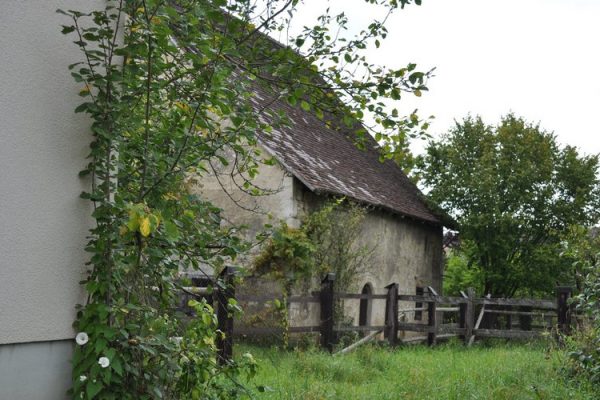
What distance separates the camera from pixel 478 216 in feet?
74.3

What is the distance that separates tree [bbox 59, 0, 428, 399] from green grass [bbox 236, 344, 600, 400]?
2457mm

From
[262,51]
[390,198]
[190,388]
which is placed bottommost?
[190,388]

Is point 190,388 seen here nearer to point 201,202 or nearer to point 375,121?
point 201,202

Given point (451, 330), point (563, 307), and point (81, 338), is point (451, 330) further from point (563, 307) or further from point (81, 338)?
point (81, 338)

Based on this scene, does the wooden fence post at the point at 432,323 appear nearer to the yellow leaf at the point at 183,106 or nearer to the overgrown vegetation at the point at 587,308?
the overgrown vegetation at the point at 587,308

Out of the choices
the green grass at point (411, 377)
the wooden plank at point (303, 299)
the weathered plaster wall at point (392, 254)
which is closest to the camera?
the green grass at point (411, 377)

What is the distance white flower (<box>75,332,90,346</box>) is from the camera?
407cm

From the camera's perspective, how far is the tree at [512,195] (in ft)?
74.7

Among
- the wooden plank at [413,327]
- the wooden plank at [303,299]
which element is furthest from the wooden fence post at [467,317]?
the wooden plank at [303,299]

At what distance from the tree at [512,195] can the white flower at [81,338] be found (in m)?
19.4

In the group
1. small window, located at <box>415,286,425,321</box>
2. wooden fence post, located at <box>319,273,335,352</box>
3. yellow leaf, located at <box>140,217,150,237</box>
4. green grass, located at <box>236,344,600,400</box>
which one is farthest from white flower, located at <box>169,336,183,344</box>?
small window, located at <box>415,286,425,321</box>

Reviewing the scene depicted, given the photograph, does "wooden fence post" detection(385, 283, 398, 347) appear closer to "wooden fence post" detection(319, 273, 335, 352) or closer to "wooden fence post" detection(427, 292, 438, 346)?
"wooden fence post" detection(427, 292, 438, 346)

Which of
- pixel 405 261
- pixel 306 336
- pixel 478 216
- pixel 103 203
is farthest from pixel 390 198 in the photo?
pixel 103 203

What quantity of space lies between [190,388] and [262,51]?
213 centimetres
